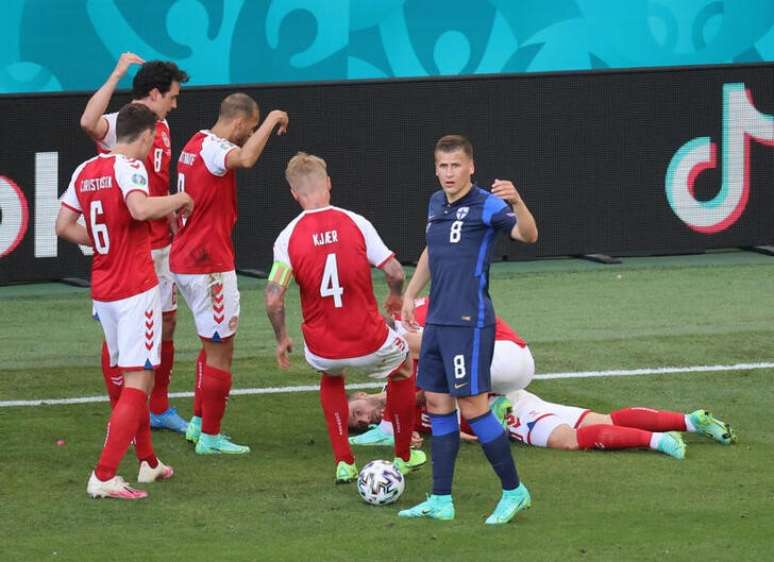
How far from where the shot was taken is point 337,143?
54.2 feet

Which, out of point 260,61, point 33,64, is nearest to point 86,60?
point 33,64

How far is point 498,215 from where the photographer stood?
8250mm

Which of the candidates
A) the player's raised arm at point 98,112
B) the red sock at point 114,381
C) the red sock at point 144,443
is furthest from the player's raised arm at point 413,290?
the player's raised arm at point 98,112

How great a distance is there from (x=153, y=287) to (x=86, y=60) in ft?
32.4

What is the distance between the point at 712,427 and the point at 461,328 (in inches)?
95.1

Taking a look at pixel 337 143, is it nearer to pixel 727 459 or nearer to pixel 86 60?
pixel 86 60

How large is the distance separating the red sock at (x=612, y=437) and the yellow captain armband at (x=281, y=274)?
2166mm

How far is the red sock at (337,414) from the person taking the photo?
9227 millimetres

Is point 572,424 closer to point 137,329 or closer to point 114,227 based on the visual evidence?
point 137,329

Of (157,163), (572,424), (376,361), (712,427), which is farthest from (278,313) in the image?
(712,427)

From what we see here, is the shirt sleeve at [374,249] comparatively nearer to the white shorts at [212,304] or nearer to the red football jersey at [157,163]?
the white shorts at [212,304]

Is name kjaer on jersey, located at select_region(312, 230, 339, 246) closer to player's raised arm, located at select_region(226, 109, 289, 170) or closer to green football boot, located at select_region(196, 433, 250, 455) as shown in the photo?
player's raised arm, located at select_region(226, 109, 289, 170)

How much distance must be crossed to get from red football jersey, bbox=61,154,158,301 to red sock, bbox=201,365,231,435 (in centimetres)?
126

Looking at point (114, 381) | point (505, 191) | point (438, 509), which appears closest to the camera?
point (505, 191)
